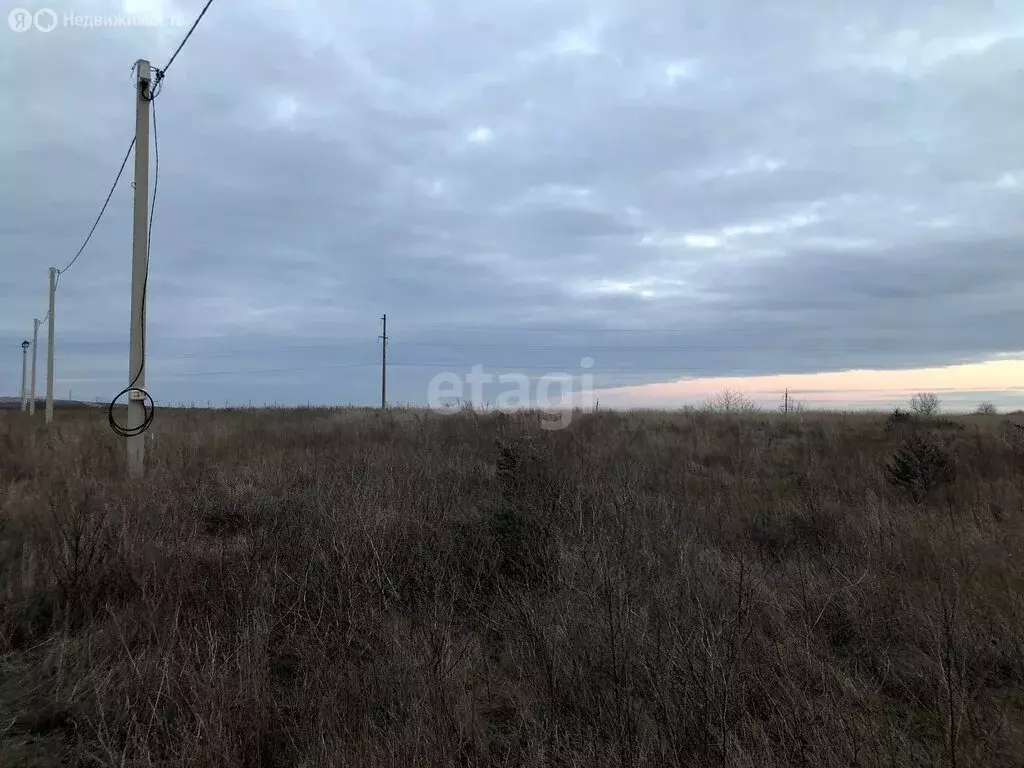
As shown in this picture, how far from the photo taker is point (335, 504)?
5848mm

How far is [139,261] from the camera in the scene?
8.01 m

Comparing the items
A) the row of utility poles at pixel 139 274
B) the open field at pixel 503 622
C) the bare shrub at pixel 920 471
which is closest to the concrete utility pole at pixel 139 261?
the row of utility poles at pixel 139 274

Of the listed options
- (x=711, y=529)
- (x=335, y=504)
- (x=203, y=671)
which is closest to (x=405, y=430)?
(x=335, y=504)

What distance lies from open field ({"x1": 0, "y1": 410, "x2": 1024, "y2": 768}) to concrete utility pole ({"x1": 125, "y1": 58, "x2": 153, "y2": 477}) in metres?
0.99

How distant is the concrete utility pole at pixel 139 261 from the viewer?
25.5ft

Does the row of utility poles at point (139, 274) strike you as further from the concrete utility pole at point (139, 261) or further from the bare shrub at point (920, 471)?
the bare shrub at point (920, 471)

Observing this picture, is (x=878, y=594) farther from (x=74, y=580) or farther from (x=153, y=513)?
(x=153, y=513)

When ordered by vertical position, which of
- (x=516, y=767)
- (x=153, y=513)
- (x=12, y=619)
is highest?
(x=153, y=513)

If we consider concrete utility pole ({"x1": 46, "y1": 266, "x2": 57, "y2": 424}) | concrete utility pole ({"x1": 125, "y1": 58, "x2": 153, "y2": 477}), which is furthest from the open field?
concrete utility pole ({"x1": 46, "y1": 266, "x2": 57, "y2": 424})

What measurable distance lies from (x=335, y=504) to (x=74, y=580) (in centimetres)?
220

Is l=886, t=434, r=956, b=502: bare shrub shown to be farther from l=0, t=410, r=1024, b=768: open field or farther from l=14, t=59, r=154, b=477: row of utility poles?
l=14, t=59, r=154, b=477: row of utility poles

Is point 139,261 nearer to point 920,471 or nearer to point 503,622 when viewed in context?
point 503,622

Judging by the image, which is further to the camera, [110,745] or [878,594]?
[878,594]

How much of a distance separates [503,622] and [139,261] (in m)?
7.34
